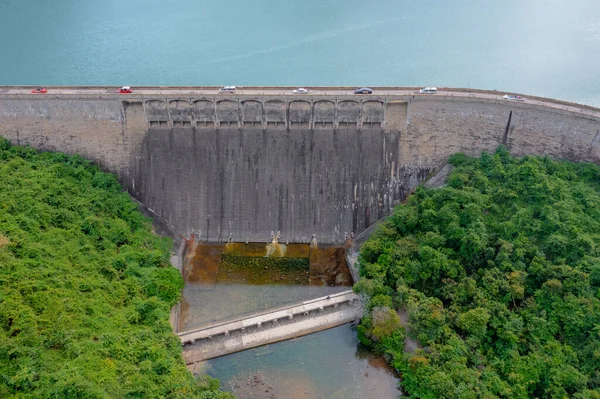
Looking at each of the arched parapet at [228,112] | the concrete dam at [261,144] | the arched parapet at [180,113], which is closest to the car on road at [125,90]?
the concrete dam at [261,144]

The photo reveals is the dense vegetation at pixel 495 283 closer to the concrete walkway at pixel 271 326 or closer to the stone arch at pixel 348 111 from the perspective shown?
the concrete walkway at pixel 271 326

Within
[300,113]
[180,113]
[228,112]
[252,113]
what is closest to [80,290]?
[180,113]

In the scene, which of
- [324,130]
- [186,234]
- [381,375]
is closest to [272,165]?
[324,130]

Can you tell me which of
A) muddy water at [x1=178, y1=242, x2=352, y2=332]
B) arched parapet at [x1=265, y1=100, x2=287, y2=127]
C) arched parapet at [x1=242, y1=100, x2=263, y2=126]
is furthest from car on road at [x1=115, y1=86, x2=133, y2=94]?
muddy water at [x1=178, y1=242, x2=352, y2=332]

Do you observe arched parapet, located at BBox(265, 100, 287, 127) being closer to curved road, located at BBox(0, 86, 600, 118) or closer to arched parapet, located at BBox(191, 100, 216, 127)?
curved road, located at BBox(0, 86, 600, 118)

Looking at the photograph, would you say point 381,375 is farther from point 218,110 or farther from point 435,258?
point 218,110

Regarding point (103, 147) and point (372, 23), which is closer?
point (103, 147)
